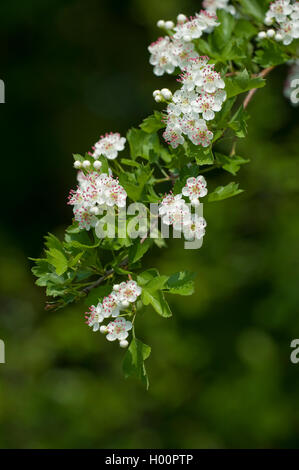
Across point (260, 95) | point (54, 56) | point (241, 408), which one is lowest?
point (241, 408)

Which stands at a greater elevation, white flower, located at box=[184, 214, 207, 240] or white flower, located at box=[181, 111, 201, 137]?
white flower, located at box=[181, 111, 201, 137]

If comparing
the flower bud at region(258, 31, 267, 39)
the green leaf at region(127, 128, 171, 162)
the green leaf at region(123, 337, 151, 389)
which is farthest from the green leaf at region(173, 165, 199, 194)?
the flower bud at region(258, 31, 267, 39)

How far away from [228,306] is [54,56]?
2651mm

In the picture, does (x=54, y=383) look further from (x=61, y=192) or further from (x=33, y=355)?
(x=61, y=192)

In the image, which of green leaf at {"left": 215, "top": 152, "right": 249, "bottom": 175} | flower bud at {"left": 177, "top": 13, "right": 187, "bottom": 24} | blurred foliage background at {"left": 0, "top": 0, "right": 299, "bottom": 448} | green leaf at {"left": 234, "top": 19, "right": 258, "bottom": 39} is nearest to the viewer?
green leaf at {"left": 215, "top": 152, "right": 249, "bottom": 175}

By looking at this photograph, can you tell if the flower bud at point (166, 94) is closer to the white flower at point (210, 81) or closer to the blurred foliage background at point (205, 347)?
the white flower at point (210, 81)

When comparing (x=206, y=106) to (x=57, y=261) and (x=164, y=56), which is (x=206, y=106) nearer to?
(x=164, y=56)

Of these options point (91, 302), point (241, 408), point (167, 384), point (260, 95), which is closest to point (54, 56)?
point (260, 95)

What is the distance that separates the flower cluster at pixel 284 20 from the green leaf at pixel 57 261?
2.67ft

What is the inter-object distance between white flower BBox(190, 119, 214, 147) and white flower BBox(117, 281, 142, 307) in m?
0.35

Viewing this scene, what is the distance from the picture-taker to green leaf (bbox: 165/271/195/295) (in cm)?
Result: 125

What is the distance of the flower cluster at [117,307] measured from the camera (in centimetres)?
123

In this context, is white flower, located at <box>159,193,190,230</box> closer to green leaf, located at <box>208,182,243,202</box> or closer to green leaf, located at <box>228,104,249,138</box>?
green leaf, located at <box>208,182,243,202</box>

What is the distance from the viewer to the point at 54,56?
470 cm
